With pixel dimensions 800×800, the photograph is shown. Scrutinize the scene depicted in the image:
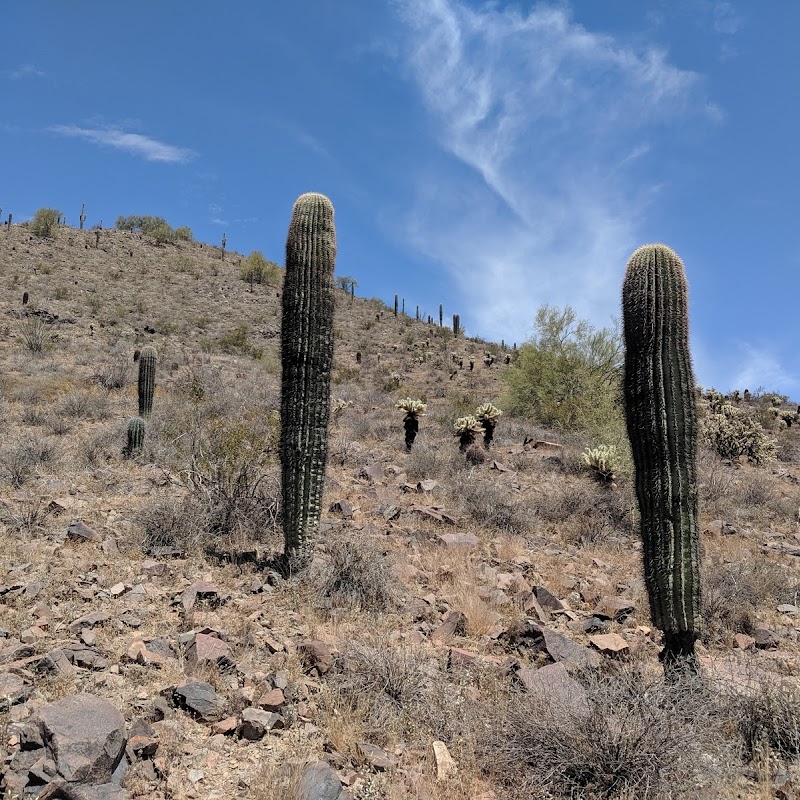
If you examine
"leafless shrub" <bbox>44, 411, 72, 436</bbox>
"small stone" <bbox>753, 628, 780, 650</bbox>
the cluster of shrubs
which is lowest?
"small stone" <bbox>753, 628, 780, 650</bbox>

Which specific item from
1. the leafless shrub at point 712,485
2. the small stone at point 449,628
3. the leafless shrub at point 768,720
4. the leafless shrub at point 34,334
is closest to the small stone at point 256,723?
the small stone at point 449,628

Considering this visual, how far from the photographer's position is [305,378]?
5.88 meters

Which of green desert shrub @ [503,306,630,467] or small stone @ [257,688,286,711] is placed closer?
small stone @ [257,688,286,711]

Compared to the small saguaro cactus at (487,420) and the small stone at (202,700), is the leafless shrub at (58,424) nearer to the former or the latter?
the small stone at (202,700)

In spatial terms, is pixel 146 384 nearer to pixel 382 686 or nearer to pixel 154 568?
pixel 154 568

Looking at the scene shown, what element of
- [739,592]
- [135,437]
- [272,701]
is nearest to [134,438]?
[135,437]

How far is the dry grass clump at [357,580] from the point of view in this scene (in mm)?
5020

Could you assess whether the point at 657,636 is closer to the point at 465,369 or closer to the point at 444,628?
the point at 444,628

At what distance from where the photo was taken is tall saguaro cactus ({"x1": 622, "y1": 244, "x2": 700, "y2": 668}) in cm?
397

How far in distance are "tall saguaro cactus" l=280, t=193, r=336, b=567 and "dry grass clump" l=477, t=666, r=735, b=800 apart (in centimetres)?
302

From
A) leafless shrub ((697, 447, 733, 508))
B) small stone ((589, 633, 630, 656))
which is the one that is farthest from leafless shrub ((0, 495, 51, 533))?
leafless shrub ((697, 447, 733, 508))

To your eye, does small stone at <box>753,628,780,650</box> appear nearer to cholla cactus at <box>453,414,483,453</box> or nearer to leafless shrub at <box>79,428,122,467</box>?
cholla cactus at <box>453,414,483,453</box>

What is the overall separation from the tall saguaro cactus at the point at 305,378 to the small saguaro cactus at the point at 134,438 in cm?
473

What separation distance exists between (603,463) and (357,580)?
665 centimetres
